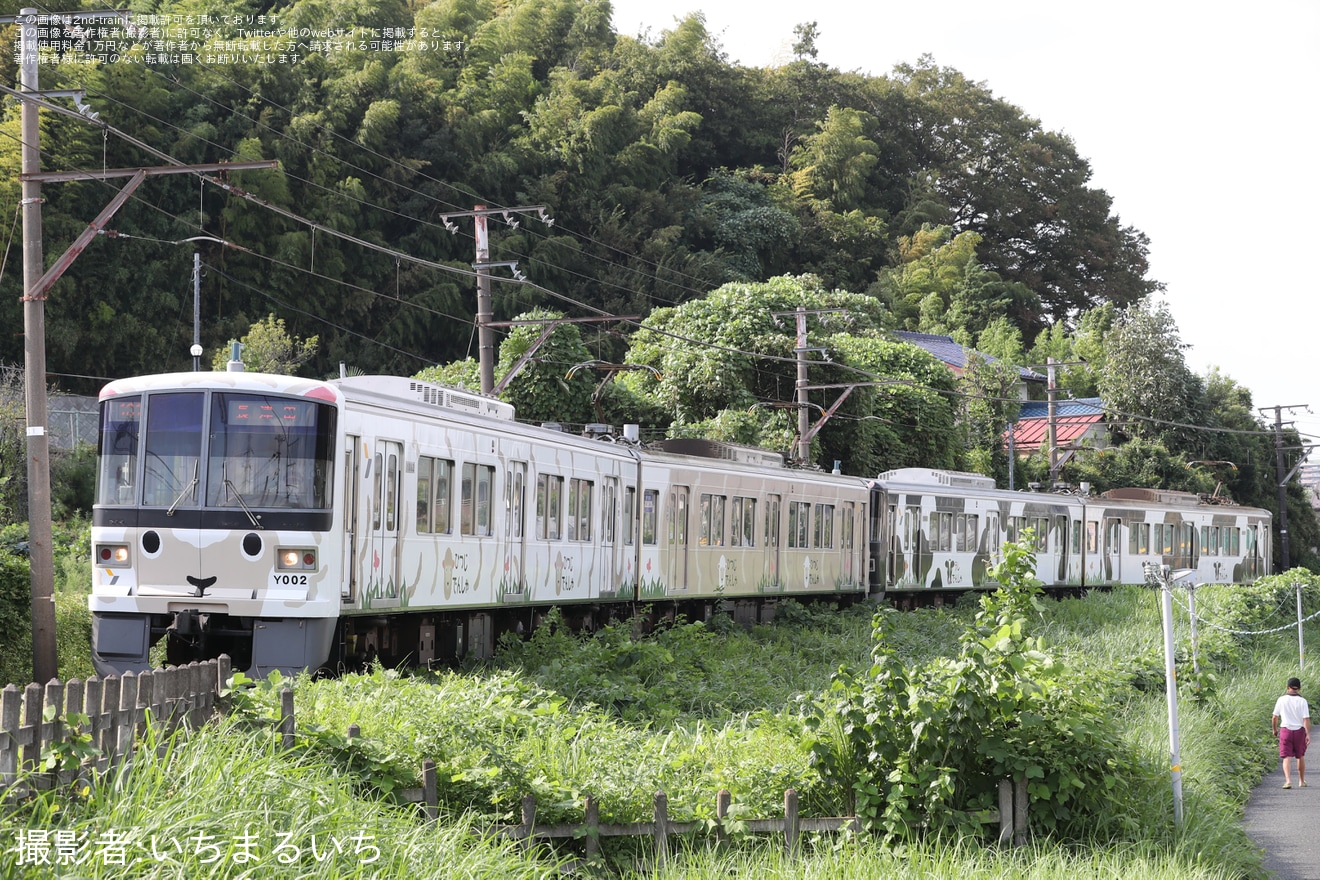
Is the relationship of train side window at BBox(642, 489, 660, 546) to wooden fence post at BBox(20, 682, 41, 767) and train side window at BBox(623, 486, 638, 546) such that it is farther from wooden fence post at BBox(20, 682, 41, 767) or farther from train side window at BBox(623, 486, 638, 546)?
wooden fence post at BBox(20, 682, 41, 767)

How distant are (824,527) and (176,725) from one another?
65.5ft

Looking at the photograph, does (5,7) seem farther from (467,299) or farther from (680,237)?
(680,237)

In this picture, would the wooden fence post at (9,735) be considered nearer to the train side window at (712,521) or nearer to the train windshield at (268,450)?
the train windshield at (268,450)

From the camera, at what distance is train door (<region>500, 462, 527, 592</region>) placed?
15.9m

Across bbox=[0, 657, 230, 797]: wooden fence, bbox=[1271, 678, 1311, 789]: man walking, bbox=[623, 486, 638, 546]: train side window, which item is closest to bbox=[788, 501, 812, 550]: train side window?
bbox=[623, 486, 638, 546]: train side window

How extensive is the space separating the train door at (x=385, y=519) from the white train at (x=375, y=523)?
20 millimetres

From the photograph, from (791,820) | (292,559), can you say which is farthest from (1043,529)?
Result: (791,820)

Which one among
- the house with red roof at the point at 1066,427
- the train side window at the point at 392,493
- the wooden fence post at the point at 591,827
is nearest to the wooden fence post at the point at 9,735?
the wooden fence post at the point at 591,827

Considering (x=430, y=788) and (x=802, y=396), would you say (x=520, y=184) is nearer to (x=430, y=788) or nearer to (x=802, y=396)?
(x=802, y=396)

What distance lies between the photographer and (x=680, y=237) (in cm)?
5475

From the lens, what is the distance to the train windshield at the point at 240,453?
12055 mm

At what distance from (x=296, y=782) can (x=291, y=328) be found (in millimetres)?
34978

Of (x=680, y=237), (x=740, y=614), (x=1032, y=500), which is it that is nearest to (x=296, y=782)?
(x=740, y=614)

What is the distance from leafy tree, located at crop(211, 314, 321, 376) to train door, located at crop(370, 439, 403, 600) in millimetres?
19149
